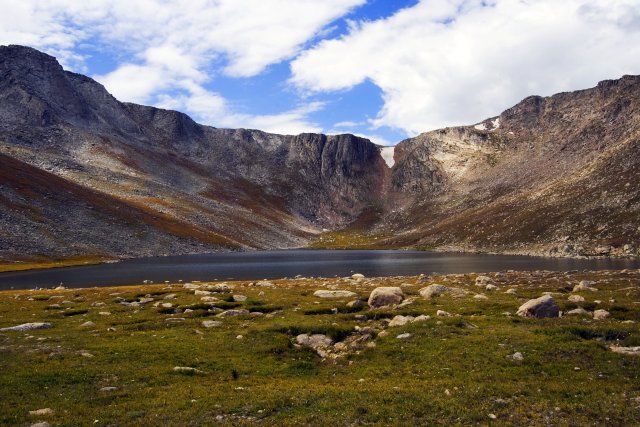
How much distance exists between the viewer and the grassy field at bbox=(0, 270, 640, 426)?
20.1m

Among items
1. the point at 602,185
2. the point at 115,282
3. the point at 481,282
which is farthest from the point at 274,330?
the point at 602,185

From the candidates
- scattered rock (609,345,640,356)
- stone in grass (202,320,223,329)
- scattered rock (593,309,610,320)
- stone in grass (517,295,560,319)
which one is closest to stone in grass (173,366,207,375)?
stone in grass (202,320,223,329)

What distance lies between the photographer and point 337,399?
21969mm

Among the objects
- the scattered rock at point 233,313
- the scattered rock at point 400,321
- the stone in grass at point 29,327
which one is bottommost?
the scattered rock at point 233,313

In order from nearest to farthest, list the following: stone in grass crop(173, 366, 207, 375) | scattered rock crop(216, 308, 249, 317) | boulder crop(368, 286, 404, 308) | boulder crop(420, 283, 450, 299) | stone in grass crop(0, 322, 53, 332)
→ stone in grass crop(173, 366, 207, 375), stone in grass crop(0, 322, 53, 332), scattered rock crop(216, 308, 249, 317), boulder crop(368, 286, 404, 308), boulder crop(420, 283, 450, 299)

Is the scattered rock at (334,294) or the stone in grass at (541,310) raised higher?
the stone in grass at (541,310)

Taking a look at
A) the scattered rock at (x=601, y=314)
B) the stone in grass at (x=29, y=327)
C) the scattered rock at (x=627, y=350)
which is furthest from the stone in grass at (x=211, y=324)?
the scattered rock at (x=601, y=314)

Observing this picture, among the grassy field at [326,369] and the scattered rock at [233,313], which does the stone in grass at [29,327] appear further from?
the scattered rock at [233,313]

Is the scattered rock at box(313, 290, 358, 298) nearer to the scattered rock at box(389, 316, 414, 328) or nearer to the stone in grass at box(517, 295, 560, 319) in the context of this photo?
the scattered rock at box(389, 316, 414, 328)

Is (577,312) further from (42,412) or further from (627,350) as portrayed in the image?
(42,412)

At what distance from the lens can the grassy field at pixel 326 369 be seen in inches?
792

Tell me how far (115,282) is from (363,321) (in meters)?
72.3

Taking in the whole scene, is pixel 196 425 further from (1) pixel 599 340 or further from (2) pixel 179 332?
(1) pixel 599 340

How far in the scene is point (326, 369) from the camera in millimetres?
28594
